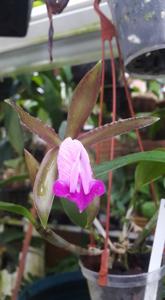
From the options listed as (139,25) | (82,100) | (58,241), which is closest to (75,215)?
(58,241)

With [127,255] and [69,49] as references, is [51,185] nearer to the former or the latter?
[127,255]

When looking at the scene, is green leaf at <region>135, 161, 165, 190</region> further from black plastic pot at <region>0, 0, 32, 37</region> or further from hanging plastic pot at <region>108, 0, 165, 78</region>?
black plastic pot at <region>0, 0, 32, 37</region>

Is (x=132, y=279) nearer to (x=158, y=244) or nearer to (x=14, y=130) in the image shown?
(x=158, y=244)

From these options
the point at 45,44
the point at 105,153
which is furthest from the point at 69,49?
the point at 105,153

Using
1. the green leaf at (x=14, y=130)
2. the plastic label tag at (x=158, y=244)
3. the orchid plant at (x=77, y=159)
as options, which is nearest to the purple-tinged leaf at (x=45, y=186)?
the orchid plant at (x=77, y=159)

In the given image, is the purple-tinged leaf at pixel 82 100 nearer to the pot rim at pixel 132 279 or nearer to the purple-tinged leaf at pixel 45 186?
the purple-tinged leaf at pixel 45 186

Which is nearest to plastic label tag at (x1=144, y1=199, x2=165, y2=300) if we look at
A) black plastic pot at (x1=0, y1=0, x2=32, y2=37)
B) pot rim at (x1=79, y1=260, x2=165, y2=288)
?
pot rim at (x1=79, y1=260, x2=165, y2=288)
